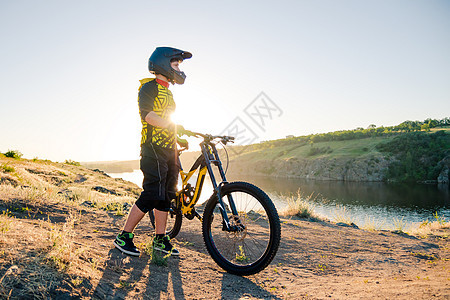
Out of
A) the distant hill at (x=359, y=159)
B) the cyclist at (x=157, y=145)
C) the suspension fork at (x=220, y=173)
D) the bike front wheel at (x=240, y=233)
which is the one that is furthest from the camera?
the distant hill at (x=359, y=159)

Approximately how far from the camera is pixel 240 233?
3447mm

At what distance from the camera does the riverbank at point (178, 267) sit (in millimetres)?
2207

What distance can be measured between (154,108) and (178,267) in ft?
6.73

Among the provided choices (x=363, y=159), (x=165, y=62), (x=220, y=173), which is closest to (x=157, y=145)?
(x=220, y=173)

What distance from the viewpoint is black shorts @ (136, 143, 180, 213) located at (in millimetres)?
3590

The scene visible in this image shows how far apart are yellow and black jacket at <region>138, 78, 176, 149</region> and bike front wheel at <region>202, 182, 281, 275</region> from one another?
104cm

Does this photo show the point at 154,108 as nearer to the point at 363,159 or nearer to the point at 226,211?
the point at 226,211

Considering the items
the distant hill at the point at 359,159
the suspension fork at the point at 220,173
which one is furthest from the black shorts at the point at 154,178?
the distant hill at the point at 359,159

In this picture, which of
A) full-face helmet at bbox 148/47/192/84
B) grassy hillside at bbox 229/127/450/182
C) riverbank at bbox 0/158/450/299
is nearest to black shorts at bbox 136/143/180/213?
riverbank at bbox 0/158/450/299

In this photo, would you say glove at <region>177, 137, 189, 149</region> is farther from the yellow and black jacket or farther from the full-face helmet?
the full-face helmet

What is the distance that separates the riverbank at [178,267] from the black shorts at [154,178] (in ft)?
2.18

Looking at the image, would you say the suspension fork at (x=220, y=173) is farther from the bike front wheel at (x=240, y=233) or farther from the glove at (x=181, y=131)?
the glove at (x=181, y=131)

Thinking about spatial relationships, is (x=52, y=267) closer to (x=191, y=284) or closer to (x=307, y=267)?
(x=191, y=284)

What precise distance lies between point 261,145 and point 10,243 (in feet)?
325
